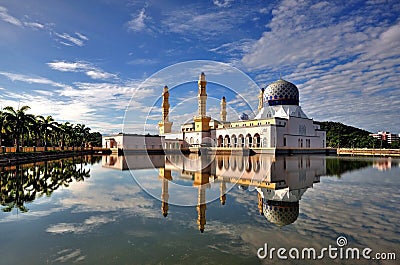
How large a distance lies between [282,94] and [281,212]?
47.5 m

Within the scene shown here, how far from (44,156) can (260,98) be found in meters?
44.8

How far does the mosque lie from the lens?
46531 millimetres

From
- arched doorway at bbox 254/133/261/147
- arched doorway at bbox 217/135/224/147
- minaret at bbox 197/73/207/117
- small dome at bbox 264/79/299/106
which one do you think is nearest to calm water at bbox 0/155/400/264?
arched doorway at bbox 254/133/261/147

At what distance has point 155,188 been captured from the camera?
10766mm

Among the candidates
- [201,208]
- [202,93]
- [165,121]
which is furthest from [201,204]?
[165,121]

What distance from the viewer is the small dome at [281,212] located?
6.51 metres

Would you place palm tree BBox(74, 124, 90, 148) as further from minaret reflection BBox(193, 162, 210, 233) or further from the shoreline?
minaret reflection BBox(193, 162, 210, 233)

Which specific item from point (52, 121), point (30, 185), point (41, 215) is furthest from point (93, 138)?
point (41, 215)

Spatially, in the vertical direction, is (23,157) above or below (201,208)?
Result: above

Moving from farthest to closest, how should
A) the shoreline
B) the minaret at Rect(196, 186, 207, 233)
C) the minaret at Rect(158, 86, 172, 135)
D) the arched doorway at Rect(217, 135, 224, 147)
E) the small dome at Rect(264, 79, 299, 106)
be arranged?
the minaret at Rect(158, 86, 172, 135)
the arched doorway at Rect(217, 135, 224, 147)
the small dome at Rect(264, 79, 299, 106)
the shoreline
the minaret at Rect(196, 186, 207, 233)

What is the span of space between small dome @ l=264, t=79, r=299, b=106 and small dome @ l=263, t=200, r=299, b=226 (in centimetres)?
4619

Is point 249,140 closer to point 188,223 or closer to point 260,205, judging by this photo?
point 260,205

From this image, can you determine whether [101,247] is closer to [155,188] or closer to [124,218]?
[124,218]

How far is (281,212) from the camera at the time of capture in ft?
23.5
